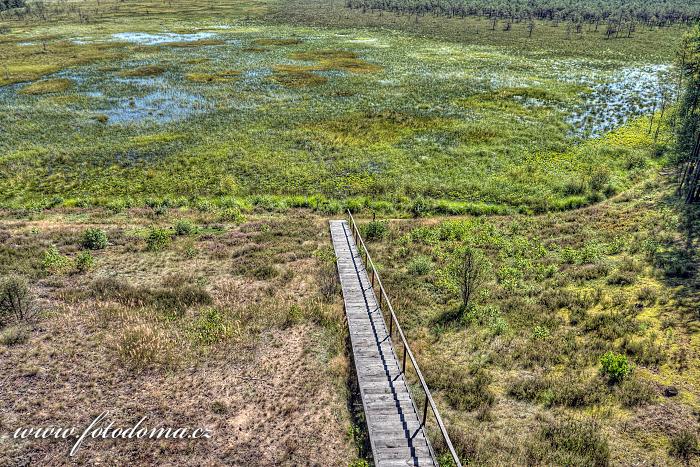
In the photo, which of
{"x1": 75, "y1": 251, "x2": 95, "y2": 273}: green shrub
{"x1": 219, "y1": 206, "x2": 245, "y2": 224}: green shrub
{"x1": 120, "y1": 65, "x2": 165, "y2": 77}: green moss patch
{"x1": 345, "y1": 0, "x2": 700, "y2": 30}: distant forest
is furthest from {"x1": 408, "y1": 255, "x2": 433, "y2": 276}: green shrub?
{"x1": 345, "y1": 0, "x2": 700, "y2": 30}: distant forest

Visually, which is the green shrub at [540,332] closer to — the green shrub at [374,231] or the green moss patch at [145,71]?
the green shrub at [374,231]

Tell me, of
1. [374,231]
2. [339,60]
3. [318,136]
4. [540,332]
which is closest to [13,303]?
[374,231]

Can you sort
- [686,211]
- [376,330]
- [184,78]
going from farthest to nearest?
[184,78] → [686,211] → [376,330]

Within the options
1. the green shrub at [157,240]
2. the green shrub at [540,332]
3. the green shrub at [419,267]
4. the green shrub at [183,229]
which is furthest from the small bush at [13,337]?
the green shrub at [540,332]

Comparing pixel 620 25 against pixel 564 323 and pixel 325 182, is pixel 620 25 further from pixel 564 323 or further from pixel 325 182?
pixel 564 323

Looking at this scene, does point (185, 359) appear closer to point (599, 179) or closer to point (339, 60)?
point (599, 179)

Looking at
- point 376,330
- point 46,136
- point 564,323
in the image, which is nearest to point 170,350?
point 376,330

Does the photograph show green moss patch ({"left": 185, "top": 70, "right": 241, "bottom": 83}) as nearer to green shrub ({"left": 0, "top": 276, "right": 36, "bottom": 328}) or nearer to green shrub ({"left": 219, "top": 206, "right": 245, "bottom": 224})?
green shrub ({"left": 219, "top": 206, "right": 245, "bottom": 224})
